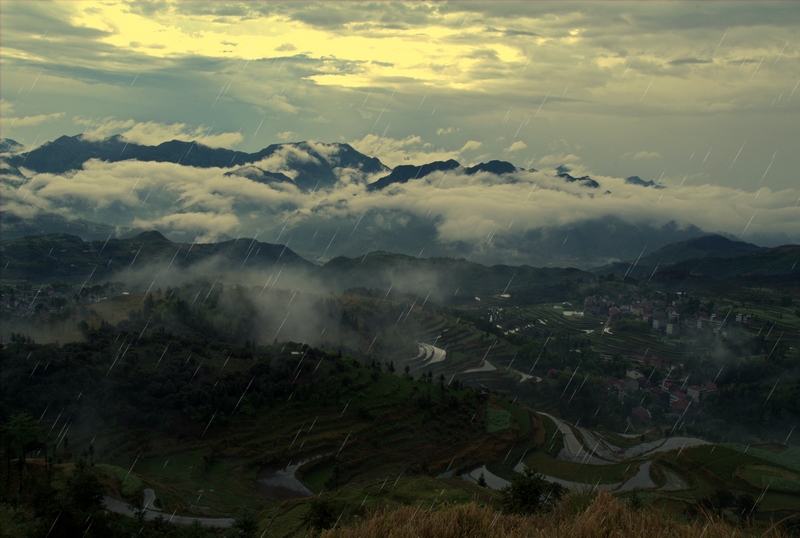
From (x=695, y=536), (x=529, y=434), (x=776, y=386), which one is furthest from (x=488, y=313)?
(x=695, y=536)

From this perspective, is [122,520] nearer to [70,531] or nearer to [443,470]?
[70,531]

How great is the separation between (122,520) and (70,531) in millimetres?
5995

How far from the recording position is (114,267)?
464 ft

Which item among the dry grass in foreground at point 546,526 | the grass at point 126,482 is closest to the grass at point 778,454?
the dry grass in foreground at point 546,526

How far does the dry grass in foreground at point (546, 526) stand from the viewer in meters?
6.14

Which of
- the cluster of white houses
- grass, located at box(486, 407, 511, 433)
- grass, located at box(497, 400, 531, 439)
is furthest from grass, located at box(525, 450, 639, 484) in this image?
the cluster of white houses

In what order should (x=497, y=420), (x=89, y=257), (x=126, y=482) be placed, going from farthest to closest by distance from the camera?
(x=89, y=257), (x=497, y=420), (x=126, y=482)

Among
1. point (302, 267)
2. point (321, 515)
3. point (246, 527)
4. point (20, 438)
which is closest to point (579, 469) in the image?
point (321, 515)

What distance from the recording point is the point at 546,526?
7.00 m

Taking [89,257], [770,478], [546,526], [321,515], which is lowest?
[89,257]

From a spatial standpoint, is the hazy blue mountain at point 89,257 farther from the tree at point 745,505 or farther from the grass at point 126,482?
the tree at point 745,505

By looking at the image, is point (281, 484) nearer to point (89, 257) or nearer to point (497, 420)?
point (497, 420)

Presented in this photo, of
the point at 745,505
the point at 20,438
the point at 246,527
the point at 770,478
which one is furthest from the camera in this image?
the point at 770,478

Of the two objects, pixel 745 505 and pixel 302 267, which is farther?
pixel 302 267
